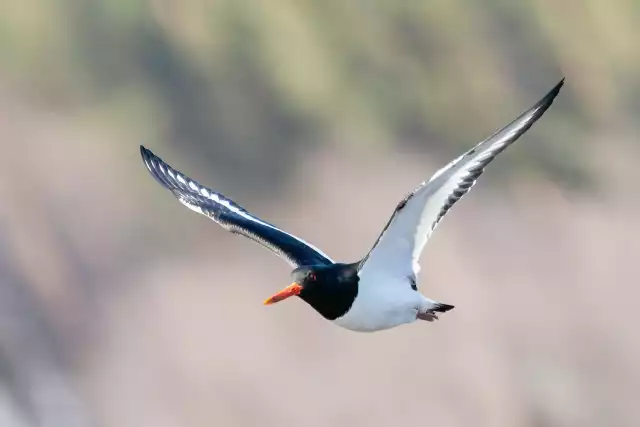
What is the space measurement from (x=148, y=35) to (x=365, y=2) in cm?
151

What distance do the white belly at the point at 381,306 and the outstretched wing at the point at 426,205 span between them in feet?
0.14

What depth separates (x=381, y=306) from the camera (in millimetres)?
2850

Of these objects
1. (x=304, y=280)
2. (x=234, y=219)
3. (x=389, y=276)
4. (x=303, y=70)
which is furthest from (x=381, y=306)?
(x=303, y=70)

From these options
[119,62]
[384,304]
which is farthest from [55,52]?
[384,304]

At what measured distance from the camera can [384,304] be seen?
9.37 ft

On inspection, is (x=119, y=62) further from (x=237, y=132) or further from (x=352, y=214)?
(x=352, y=214)

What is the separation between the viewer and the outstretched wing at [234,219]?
3.21m

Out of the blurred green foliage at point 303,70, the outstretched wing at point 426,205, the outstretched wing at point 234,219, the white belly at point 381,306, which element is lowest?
the white belly at point 381,306

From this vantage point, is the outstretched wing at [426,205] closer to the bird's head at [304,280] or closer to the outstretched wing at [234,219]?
the bird's head at [304,280]

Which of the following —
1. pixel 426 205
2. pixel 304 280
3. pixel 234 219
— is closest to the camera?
pixel 426 205

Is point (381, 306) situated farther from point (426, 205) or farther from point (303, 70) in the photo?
point (303, 70)

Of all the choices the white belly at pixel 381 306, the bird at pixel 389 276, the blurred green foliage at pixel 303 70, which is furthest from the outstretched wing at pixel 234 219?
the blurred green foliage at pixel 303 70

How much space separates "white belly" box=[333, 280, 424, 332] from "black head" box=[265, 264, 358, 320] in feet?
0.07

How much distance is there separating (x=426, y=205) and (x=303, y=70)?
462 cm
